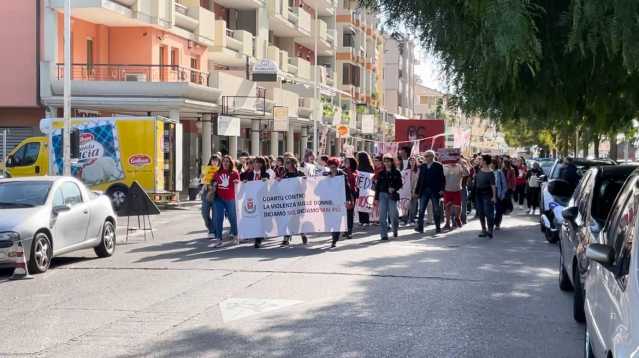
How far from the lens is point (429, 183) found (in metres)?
19.6

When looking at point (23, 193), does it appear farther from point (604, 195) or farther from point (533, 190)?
point (533, 190)

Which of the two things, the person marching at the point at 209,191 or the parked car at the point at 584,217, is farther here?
the person marching at the point at 209,191

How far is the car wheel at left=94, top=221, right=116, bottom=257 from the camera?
1484 centimetres

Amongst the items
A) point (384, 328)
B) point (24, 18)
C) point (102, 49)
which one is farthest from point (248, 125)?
point (384, 328)

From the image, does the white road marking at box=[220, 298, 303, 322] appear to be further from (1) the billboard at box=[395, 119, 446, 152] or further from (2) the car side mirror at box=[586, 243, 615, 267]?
(1) the billboard at box=[395, 119, 446, 152]

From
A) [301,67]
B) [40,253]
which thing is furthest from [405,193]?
[301,67]

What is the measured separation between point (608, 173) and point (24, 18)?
2631 cm

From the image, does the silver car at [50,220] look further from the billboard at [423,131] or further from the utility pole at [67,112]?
the billboard at [423,131]

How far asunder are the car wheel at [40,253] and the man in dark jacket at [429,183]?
9.18 meters

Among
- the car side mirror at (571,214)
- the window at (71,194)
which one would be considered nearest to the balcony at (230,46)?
the window at (71,194)

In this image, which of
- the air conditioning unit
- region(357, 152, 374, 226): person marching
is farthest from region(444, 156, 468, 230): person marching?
the air conditioning unit

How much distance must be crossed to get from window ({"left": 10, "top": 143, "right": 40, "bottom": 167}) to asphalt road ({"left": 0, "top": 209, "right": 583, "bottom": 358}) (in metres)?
12.1

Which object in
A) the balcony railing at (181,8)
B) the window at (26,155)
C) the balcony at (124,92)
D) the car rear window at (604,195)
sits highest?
the balcony railing at (181,8)

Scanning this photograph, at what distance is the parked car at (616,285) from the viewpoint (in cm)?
448
